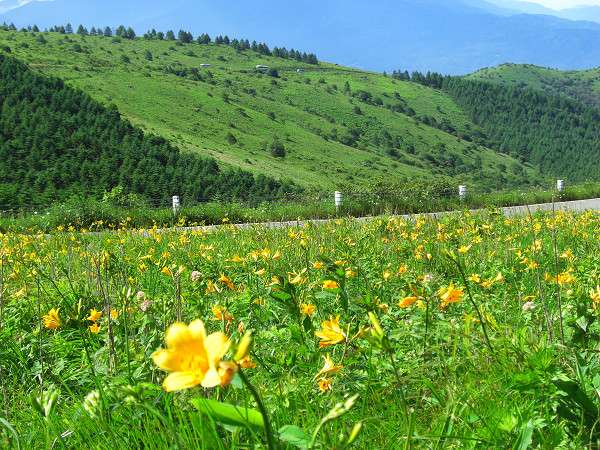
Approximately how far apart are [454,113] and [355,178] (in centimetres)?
6721

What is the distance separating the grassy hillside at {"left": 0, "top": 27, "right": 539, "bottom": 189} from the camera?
64.2 m

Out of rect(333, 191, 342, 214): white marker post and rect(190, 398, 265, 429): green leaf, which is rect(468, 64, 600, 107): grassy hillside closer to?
rect(333, 191, 342, 214): white marker post

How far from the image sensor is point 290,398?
193 centimetres

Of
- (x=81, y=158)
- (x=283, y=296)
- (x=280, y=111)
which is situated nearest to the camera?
(x=283, y=296)

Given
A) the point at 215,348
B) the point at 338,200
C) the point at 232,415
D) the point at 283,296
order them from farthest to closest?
1. the point at 338,200
2. the point at 283,296
3. the point at 232,415
4. the point at 215,348

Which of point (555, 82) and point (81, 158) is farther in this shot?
point (555, 82)

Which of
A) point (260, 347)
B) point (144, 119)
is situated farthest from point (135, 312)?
point (144, 119)

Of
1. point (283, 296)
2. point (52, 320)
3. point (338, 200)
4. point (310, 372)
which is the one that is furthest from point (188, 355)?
point (338, 200)

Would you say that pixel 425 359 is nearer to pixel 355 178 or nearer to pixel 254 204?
pixel 254 204

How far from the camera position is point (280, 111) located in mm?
91562

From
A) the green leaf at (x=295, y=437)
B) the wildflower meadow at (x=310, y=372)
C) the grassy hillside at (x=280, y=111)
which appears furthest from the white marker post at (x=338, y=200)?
the grassy hillside at (x=280, y=111)

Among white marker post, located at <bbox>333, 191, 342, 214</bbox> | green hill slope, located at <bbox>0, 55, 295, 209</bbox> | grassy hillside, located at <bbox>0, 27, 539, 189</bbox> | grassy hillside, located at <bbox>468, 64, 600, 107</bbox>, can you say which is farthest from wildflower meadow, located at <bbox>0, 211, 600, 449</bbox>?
grassy hillside, located at <bbox>468, 64, 600, 107</bbox>

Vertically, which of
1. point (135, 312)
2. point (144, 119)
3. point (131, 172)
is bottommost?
point (135, 312)

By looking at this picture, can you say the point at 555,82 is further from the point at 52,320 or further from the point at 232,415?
the point at 232,415
